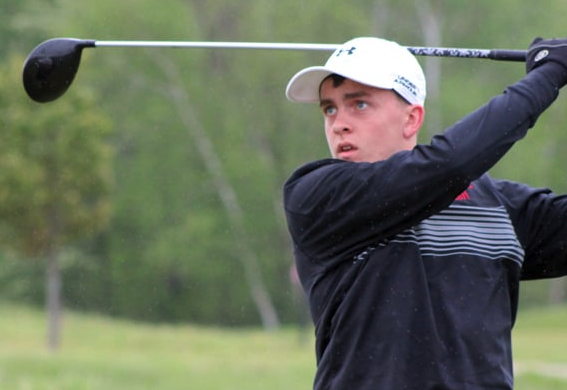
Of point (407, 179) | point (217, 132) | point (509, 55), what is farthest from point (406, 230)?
point (217, 132)

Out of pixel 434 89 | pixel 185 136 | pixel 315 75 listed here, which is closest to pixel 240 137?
pixel 185 136

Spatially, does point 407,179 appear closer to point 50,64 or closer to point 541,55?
point 541,55

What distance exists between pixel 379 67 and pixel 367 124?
17 centimetres

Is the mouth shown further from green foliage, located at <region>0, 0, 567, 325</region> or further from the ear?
green foliage, located at <region>0, 0, 567, 325</region>

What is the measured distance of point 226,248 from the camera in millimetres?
43281

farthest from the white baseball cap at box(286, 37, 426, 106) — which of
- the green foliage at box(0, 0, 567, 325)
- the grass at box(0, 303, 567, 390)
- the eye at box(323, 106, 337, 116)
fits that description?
the green foliage at box(0, 0, 567, 325)

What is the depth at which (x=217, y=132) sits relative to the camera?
42.2 metres

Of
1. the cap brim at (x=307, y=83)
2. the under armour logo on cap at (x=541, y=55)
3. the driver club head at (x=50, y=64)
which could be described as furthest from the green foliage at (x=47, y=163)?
the under armour logo on cap at (x=541, y=55)

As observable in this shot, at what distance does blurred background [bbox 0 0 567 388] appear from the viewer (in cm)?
3897

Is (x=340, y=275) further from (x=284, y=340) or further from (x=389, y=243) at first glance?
(x=284, y=340)

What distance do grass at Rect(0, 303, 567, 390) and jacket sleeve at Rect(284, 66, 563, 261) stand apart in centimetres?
1095

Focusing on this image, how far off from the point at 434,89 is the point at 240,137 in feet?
22.8

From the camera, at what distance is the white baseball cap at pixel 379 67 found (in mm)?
3412

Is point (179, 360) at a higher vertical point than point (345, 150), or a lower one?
higher
